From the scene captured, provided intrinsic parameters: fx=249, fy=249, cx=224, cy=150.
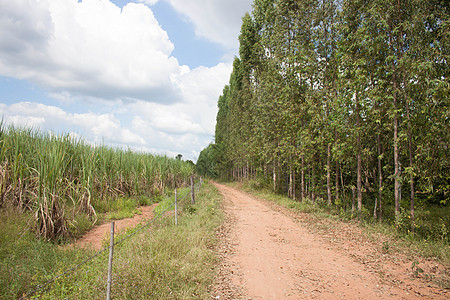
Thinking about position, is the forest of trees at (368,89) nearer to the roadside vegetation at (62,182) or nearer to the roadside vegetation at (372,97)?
the roadside vegetation at (372,97)

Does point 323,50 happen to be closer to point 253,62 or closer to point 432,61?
point 432,61

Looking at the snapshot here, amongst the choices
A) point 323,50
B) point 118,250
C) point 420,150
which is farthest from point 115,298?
point 323,50

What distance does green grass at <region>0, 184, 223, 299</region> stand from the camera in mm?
3918

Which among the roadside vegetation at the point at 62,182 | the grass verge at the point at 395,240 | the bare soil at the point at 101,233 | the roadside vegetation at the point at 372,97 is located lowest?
the bare soil at the point at 101,233

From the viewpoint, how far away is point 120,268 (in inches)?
176

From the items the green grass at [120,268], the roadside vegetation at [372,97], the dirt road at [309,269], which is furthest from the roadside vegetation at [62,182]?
the roadside vegetation at [372,97]

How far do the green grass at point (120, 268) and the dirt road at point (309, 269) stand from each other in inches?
23.3

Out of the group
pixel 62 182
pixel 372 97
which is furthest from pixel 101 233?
pixel 372 97

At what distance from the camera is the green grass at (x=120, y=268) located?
3.92 m

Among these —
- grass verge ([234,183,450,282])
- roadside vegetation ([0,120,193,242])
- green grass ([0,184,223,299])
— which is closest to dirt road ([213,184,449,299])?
grass verge ([234,183,450,282])

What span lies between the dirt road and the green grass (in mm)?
592

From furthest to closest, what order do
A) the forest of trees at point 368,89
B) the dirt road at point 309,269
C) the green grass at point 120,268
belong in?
1. the forest of trees at point 368,89
2. the dirt road at point 309,269
3. the green grass at point 120,268

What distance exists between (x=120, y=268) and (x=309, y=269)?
3.92 m

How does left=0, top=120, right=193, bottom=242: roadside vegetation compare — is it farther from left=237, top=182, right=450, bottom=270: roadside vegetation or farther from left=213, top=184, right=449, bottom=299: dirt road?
left=237, top=182, right=450, bottom=270: roadside vegetation
